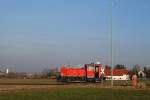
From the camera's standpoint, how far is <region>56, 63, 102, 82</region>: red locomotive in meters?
77.9

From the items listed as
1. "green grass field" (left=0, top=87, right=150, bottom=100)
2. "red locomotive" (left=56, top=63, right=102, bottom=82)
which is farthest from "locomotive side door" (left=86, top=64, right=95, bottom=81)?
"green grass field" (left=0, top=87, right=150, bottom=100)

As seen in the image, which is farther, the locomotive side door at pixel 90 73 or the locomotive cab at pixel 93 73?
the locomotive side door at pixel 90 73

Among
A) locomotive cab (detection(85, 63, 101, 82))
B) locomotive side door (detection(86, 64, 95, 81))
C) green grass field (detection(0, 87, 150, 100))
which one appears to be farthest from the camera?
locomotive side door (detection(86, 64, 95, 81))

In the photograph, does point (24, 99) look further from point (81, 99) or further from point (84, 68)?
point (84, 68)

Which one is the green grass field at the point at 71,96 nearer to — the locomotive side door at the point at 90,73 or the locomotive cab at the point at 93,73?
the locomotive cab at the point at 93,73

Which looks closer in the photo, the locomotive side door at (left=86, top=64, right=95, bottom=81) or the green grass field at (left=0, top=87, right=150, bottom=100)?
the green grass field at (left=0, top=87, right=150, bottom=100)

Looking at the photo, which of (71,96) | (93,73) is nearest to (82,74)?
(93,73)

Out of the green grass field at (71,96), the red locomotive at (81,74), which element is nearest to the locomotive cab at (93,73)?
the red locomotive at (81,74)

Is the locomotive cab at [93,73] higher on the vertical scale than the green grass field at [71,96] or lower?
higher

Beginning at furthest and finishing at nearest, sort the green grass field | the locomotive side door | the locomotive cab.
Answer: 1. the locomotive side door
2. the locomotive cab
3. the green grass field

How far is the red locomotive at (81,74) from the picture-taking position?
7788cm

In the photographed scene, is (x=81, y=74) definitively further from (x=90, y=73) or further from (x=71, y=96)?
(x=71, y=96)

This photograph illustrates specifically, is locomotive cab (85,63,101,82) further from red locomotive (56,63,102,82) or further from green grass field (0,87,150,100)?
green grass field (0,87,150,100)

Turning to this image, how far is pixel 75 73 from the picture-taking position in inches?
3078
